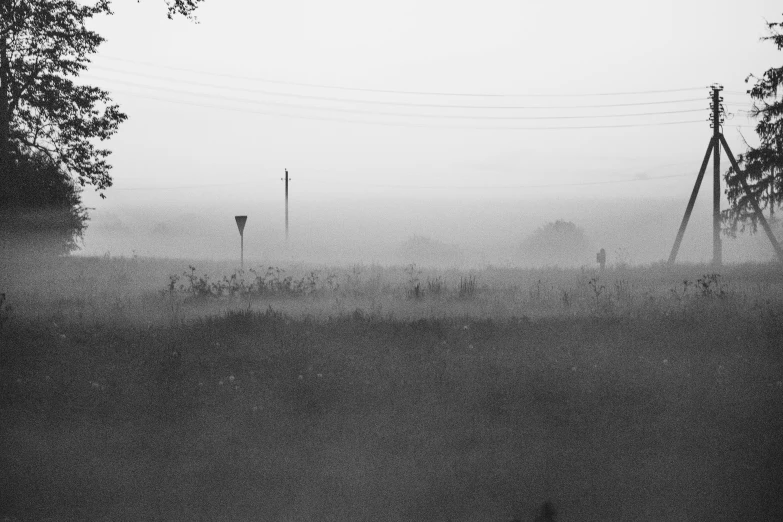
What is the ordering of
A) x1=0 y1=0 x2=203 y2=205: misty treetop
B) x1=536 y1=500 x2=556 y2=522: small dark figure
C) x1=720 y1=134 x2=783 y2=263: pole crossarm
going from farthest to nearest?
x1=720 y1=134 x2=783 y2=263: pole crossarm, x1=0 y1=0 x2=203 y2=205: misty treetop, x1=536 y1=500 x2=556 y2=522: small dark figure

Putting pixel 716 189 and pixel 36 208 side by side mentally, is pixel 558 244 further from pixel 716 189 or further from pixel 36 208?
pixel 36 208

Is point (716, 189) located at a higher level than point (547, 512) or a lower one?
higher

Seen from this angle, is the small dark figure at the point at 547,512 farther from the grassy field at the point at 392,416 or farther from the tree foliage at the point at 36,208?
the tree foliage at the point at 36,208

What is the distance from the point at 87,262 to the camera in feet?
85.5

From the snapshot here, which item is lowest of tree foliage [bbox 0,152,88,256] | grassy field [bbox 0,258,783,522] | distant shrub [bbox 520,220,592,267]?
grassy field [bbox 0,258,783,522]

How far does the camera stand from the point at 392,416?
7.40 m

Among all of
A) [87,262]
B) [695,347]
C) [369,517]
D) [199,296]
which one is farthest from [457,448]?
[87,262]

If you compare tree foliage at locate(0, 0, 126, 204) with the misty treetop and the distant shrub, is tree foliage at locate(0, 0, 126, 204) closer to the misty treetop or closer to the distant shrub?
the misty treetop

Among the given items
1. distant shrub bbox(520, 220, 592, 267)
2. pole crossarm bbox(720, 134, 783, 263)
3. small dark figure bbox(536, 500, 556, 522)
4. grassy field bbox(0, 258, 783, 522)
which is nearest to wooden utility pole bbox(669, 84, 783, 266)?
pole crossarm bbox(720, 134, 783, 263)

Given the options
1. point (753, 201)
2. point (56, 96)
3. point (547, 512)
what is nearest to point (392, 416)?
point (547, 512)

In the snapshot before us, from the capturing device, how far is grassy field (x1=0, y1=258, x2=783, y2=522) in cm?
586

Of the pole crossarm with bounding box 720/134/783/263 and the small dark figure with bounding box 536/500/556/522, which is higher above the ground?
the pole crossarm with bounding box 720/134/783/263

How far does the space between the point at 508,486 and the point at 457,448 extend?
831mm

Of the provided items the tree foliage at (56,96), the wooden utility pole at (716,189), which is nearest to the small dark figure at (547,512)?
the tree foliage at (56,96)
